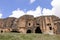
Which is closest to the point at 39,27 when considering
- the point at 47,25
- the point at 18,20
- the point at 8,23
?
the point at 47,25

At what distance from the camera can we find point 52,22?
60.5 meters

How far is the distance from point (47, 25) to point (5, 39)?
37964 millimetres

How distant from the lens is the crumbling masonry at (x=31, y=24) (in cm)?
6011

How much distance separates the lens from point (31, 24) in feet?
207

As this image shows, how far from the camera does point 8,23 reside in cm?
6581

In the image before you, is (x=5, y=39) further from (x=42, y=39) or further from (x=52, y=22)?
(x=52, y=22)

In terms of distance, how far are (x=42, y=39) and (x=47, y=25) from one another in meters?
34.3

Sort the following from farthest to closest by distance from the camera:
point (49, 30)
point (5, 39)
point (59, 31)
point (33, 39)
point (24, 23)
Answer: point (24, 23) < point (49, 30) < point (59, 31) < point (33, 39) < point (5, 39)

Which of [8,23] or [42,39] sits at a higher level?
[8,23]

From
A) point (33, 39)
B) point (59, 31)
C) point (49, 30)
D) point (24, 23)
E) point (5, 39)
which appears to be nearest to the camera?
point (5, 39)

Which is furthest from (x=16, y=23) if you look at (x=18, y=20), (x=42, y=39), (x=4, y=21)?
(x=42, y=39)

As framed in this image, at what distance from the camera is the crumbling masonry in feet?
197

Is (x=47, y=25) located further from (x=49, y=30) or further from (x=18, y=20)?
(x=18, y=20)

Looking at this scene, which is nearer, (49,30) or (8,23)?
(49,30)
